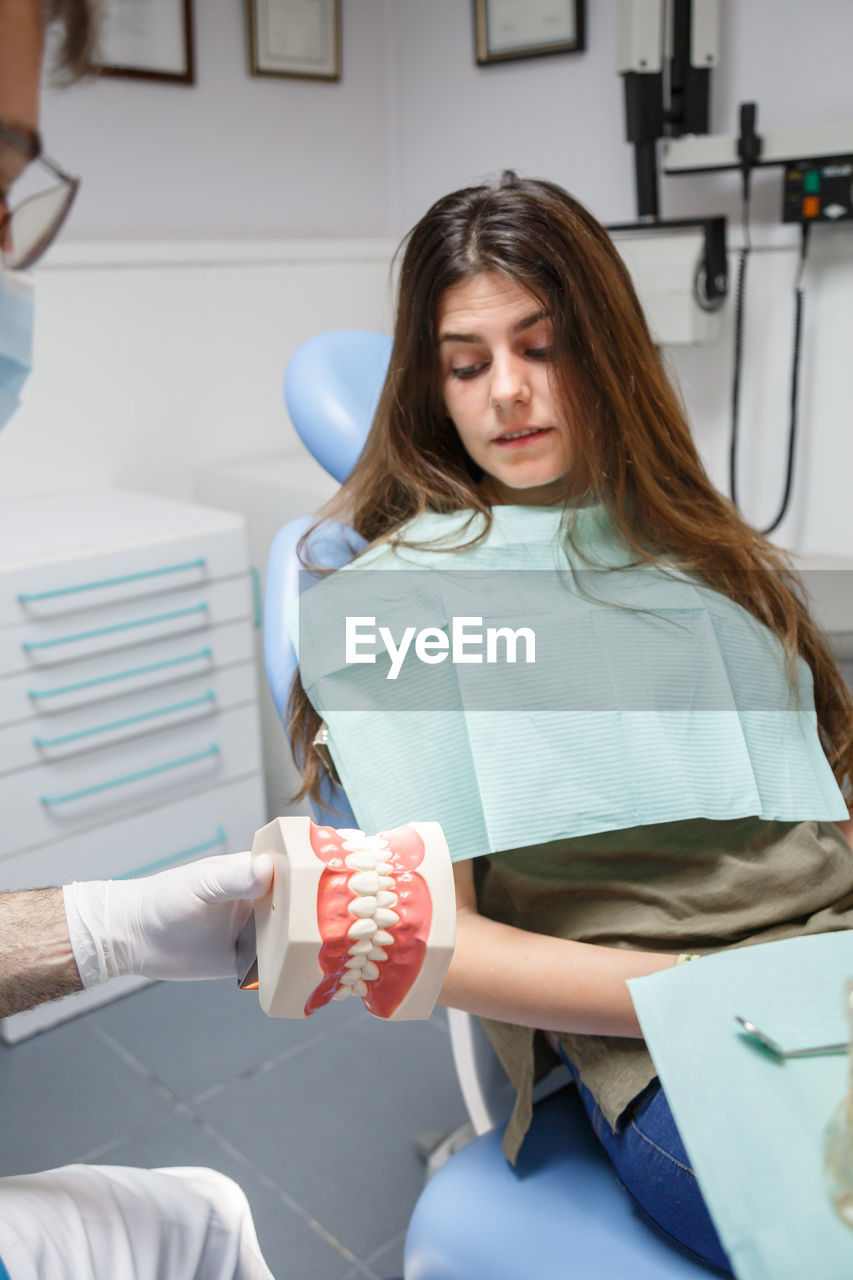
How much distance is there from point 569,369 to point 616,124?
1.43 m

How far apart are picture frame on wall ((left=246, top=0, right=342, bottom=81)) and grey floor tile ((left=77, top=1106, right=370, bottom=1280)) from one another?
2.13 m

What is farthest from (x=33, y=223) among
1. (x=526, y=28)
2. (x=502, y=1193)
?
(x=526, y=28)

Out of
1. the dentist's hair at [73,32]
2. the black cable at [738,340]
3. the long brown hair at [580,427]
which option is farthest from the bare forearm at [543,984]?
the black cable at [738,340]

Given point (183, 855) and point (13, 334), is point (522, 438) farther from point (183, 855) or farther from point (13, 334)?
point (183, 855)

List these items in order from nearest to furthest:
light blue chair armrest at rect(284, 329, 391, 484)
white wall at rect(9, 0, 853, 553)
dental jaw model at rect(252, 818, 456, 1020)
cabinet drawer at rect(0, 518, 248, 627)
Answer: dental jaw model at rect(252, 818, 456, 1020) → light blue chair armrest at rect(284, 329, 391, 484) → cabinet drawer at rect(0, 518, 248, 627) → white wall at rect(9, 0, 853, 553)

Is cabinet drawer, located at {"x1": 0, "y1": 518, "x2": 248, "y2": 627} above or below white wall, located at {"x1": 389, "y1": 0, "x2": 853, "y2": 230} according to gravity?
below

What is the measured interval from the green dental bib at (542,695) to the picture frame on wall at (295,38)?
173cm

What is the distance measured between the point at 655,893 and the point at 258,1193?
0.87 m

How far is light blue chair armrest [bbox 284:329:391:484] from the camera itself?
4.56 ft

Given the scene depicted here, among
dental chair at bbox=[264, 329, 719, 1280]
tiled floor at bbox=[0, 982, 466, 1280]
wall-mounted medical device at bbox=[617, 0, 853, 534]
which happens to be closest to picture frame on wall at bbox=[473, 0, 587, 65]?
wall-mounted medical device at bbox=[617, 0, 853, 534]

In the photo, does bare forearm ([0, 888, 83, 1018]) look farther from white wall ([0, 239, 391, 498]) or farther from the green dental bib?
white wall ([0, 239, 391, 498])

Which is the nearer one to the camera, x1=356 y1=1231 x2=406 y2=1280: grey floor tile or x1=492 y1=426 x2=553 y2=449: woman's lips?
x1=492 y1=426 x2=553 y2=449: woman's lips

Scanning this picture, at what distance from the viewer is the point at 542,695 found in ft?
3.66

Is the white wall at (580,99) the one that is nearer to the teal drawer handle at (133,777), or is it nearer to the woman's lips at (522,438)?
the woman's lips at (522,438)
